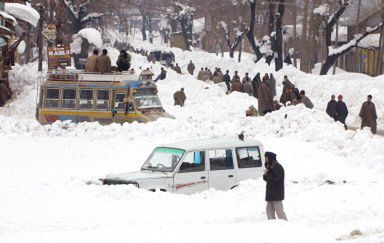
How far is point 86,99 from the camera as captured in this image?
2981 cm

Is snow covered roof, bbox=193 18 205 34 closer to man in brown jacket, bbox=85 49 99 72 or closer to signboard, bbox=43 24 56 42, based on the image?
signboard, bbox=43 24 56 42

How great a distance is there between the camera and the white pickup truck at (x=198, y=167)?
17031 millimetres

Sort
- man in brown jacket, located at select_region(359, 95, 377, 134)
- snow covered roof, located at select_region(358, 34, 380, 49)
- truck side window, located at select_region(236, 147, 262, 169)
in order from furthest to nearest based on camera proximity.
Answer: snow covered roof, located at select_region(358, 34, 380, 49) → man in brown jacket, located at select_region(359, 95, 377, 134) → truck side window, located at select_region(236, 147, 262, 169)

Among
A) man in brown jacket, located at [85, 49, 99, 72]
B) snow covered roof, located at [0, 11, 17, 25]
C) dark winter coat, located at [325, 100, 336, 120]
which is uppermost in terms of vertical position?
snow covered roof, located at [0, 11, 17, 25]

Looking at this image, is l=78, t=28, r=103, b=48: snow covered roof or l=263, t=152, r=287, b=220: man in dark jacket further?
l=78, t=28, r=103, b=48: snow covered roof

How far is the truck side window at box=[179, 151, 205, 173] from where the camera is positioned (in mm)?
17312

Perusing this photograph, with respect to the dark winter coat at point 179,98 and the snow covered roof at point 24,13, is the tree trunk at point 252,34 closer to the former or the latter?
the snow covered roof at point 24,13

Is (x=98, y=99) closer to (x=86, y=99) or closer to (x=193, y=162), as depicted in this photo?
(x=86, y=99)

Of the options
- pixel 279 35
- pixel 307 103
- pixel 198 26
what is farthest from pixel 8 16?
pixel 198 26

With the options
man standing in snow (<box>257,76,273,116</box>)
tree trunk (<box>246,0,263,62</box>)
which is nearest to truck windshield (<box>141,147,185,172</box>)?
man standing in snow (<box>257,76,273,116</box>)

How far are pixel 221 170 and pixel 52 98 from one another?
13.8 meters

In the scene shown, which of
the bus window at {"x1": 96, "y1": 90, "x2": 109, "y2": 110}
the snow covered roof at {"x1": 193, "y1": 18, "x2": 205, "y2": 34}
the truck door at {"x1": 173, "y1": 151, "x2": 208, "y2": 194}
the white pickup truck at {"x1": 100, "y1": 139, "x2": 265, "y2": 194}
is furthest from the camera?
the snow covered roof at {"x1": 193, "y1": 18, "x2": 205, "y2": 34}

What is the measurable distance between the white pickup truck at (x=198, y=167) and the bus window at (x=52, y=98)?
42.1ft

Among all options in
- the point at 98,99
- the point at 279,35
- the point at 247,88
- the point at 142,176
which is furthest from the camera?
the point at 279,35
